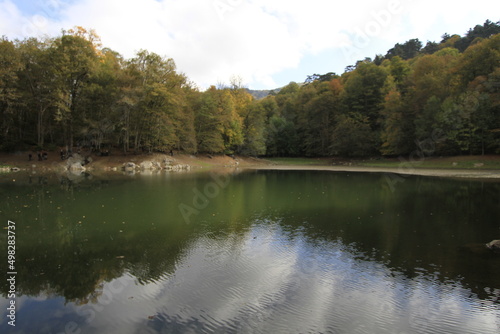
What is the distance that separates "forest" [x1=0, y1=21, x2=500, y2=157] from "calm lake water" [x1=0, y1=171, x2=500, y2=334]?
31318 millimetres

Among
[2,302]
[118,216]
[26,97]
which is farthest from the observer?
[26,97]

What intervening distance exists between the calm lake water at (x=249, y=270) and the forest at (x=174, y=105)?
31.3 m

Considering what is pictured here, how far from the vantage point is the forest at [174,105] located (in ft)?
131

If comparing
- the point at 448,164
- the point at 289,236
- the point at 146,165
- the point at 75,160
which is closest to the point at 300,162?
the point at 448,164

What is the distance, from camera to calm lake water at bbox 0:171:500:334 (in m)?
5.36

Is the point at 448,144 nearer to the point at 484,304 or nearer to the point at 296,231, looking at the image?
the point at 296,231

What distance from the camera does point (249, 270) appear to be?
768 cm

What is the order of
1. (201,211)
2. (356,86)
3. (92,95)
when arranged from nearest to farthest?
1. (201,211)
2. (92,95)
3. (356,86)

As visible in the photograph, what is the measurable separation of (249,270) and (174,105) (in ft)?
144

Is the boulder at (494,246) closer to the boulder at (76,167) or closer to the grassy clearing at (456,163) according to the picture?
the grassy clearing at (456,163)

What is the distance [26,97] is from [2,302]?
139 ft

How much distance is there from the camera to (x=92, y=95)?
1677 inches


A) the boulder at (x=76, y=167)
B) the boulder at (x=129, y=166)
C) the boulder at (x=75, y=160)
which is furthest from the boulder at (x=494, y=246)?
the boulder at (x=75, y=160)

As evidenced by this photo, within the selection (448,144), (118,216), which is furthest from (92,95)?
(448,144)
